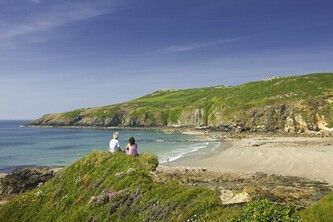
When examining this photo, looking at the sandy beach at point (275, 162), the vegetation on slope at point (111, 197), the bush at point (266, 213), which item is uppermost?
the bush at point (266, 213)

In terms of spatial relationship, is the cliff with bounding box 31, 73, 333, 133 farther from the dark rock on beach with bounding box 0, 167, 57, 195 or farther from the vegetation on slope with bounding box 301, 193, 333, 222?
the vegetation on slope with bounding box 301, 193, 333, 222

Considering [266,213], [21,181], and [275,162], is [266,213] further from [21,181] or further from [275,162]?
[275,162]

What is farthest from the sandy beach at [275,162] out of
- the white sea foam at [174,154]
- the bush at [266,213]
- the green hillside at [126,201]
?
the bush at [266,213]

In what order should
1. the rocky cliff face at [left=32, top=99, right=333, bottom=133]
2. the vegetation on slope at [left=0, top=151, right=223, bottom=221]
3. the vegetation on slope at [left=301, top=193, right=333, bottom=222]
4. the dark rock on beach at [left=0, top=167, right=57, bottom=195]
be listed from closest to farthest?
the vegetation on slope at [left=301, top=193, right=333, bottom=222], the vegetation on slope at [left=0, top=151, right=223, bottom=221], the dark rock on beach at [left=0, top=167, right=57, bottom=195], the rocky cliff face at [left=32, top=99, right=333, bottom=133]

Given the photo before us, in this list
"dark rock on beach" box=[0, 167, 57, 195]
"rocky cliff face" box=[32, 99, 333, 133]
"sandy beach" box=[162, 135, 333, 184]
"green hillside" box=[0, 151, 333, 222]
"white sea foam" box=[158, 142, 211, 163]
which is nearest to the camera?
"green hillside" box=[0, 151, 333, 222]

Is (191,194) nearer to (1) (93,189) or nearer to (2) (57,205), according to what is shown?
(1) (93,189)

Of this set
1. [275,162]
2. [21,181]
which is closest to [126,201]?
[21,181]

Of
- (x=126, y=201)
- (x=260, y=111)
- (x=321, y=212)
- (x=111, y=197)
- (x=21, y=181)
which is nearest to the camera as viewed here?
(x=321, y=212)

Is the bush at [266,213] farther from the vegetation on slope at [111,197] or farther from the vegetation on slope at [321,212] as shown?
the vegetation on slope at [111,197]

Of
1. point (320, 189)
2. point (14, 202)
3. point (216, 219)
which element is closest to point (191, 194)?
point (216, 219)

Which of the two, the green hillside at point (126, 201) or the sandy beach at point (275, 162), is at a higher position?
the green hillside at point (126, 201)

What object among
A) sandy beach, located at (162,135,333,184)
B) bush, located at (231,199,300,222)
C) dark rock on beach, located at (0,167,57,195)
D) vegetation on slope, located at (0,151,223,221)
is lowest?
sandy beach, located at (162,135,333,184)

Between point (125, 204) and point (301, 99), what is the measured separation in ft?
357

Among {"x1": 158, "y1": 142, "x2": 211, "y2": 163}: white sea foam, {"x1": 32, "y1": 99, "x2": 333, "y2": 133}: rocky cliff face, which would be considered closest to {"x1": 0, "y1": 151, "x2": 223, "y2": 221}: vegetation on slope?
{"x1": 158, "y1": 142, "x2": 211, "y2": 163}: white sea foam
